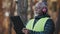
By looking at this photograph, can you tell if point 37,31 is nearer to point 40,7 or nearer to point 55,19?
point 40,7

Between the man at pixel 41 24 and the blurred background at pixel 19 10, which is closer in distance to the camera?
the man at pixel 41 24

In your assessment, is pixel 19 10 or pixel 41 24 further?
pixel 19 10

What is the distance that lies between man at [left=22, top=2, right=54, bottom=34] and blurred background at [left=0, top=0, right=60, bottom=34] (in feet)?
5.63

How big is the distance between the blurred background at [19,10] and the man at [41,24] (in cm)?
171

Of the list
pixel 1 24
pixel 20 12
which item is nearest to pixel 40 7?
pixel 20 12

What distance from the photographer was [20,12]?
17.0ft

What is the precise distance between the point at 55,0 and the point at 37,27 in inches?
87.1

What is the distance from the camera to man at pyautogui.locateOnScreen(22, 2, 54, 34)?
10.6ft

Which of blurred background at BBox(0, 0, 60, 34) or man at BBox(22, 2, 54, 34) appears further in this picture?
blurred background at BBox(0, 0, 60, 34)

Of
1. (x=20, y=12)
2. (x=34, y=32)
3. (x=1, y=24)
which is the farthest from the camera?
(x=1, y=24)

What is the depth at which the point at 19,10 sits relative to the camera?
5336mm

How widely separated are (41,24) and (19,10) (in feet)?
6.78

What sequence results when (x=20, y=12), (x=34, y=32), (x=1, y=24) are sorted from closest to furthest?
(x=34, y=32) < (x=20, y=12) < (x=1, y=24)

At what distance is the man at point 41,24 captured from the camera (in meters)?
3.23
